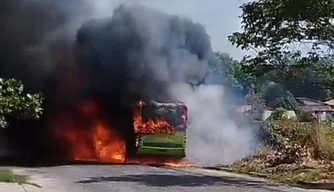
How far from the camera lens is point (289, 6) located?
17.0 m

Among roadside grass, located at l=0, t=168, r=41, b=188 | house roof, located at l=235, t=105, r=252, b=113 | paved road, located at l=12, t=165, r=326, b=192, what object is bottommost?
paved road, located at l=12, t=165, r=326, b=192

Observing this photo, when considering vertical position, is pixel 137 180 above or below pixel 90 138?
below

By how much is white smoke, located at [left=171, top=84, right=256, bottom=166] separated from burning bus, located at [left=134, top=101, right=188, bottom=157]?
1184 mm

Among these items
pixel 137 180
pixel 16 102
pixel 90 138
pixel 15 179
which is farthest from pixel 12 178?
pixel 90 138

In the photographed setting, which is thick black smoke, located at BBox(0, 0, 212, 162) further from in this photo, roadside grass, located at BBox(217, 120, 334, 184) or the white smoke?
roadside grass, located at BBox(217, 120, 334, 184)

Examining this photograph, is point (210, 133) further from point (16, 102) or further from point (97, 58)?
point (16, 102)

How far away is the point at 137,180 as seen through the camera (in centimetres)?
1717

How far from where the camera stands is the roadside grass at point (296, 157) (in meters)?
19.1

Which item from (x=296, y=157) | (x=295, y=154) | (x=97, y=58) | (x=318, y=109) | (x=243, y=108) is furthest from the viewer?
(x=318, y=109)

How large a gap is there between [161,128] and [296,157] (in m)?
5.05

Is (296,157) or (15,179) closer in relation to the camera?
(15,179)

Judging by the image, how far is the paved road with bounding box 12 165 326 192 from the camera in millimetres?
15273

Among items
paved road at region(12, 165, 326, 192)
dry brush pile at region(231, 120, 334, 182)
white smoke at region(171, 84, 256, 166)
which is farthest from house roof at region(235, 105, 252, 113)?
paved road at region(12, 165, 326, 192)

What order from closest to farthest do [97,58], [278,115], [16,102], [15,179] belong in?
[15,179]
[16,102]
[97,58]
[278,115]
